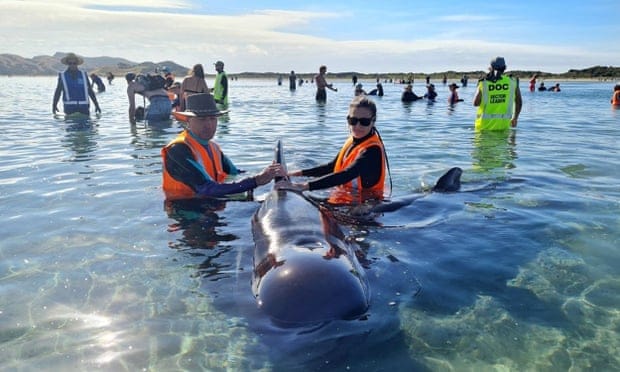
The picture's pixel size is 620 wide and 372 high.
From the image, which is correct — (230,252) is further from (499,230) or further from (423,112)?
(423,112)

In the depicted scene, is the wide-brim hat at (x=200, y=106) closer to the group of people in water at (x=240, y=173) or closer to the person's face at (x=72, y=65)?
the group of people in water at (x=240, y=173)

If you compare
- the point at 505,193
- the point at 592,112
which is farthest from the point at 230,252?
the point at 592,112

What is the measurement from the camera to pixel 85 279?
17.1 ft

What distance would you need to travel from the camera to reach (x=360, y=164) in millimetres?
7191

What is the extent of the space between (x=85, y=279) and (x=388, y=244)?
Answer: 3.47m

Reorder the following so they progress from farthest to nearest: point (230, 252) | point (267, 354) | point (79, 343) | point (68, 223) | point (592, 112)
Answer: point (592, 112) < point (68, 223) < point (230, 252) < point (79, 343) < point (267, 354)

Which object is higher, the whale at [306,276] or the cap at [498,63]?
the cap at [498,63]

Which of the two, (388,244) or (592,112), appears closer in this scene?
(388,244)

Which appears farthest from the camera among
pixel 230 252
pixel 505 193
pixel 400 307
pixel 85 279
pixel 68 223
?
pixel 505 193

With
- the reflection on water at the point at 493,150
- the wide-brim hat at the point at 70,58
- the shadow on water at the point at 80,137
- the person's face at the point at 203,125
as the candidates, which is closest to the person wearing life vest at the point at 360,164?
the person's face at the point at 203,125

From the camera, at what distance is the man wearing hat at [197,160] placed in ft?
22.2

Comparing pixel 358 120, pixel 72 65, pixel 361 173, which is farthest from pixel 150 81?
pixel 361 173

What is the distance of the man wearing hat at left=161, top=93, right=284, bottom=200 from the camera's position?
6.76 m

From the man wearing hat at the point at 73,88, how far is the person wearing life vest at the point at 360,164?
13251 mm
